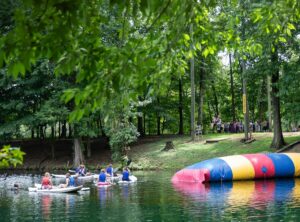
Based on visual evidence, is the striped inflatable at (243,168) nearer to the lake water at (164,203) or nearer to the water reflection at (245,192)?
the water reflection at (245,192)

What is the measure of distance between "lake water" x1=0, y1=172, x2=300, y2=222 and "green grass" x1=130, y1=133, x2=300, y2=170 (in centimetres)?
1004

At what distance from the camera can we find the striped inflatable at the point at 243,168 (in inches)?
1136

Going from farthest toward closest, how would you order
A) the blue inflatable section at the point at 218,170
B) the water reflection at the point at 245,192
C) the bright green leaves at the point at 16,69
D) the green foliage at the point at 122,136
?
1. the green foliage at the point at 122,136
2. the blue inflatable section at the point at 218,170
3. the water reflection at the point at 245,192
4. the bright green leaves at the point at 16,69

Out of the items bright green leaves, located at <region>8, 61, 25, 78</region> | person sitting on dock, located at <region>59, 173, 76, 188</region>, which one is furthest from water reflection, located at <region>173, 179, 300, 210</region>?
bright green leaves, located at <region>8, 61, 25, 78</region>

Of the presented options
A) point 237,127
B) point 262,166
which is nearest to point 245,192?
point 262,166

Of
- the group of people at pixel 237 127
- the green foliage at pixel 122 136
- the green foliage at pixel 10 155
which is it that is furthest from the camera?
the group of people at pixel 237 127

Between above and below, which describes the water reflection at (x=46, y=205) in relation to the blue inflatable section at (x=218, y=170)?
below

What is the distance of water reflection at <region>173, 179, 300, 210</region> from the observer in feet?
68.2

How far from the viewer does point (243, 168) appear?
1155 inches

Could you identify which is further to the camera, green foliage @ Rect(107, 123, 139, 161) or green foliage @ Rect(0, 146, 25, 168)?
green foliage @ Rect(107, 123, 139, 161)

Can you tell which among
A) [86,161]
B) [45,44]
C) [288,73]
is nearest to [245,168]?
[288,73]

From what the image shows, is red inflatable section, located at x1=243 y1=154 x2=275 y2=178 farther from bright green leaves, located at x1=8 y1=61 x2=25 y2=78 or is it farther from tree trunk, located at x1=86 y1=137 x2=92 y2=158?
bright green leaves, located at x1=8 y1=61 x2=25 y2=78

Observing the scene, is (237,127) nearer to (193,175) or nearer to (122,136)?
(122,136)

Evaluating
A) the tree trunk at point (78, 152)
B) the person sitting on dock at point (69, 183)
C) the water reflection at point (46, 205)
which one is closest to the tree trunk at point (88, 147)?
the tree trunk at point (78, 152)
